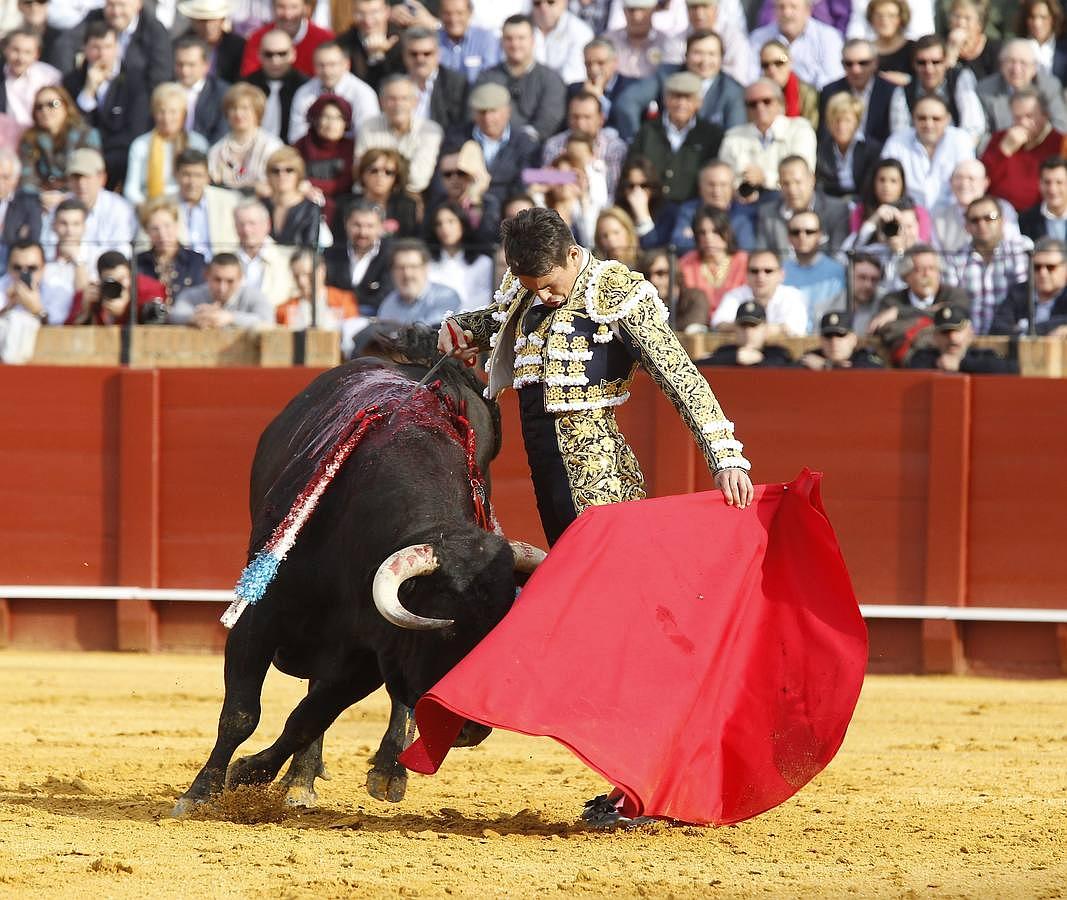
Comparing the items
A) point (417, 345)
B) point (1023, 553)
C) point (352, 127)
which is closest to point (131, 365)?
point (352, 127)

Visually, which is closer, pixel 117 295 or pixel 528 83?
pixel 117 295

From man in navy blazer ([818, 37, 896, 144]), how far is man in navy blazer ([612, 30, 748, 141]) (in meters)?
0.38

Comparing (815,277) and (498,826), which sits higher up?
(815,277)

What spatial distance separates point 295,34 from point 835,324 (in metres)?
3.26

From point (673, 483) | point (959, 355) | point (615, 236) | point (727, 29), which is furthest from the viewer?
point (727, 29)

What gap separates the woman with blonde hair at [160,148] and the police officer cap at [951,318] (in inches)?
132

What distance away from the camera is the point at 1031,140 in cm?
750

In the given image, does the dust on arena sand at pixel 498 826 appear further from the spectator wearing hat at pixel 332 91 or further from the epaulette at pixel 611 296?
the spectator wearing hat at pixel 332 91

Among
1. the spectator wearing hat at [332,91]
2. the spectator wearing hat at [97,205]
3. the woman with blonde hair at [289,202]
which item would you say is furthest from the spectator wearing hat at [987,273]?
the spectator wearing hat at [97,205]

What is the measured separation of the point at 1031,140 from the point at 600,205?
1.80 metres

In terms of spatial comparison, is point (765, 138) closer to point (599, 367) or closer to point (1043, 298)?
point (1043, 298)

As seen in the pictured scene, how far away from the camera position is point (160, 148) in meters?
8.13

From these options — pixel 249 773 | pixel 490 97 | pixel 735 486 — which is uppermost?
pixel 490 97

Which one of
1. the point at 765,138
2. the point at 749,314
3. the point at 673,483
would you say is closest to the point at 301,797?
the point at 673,483
